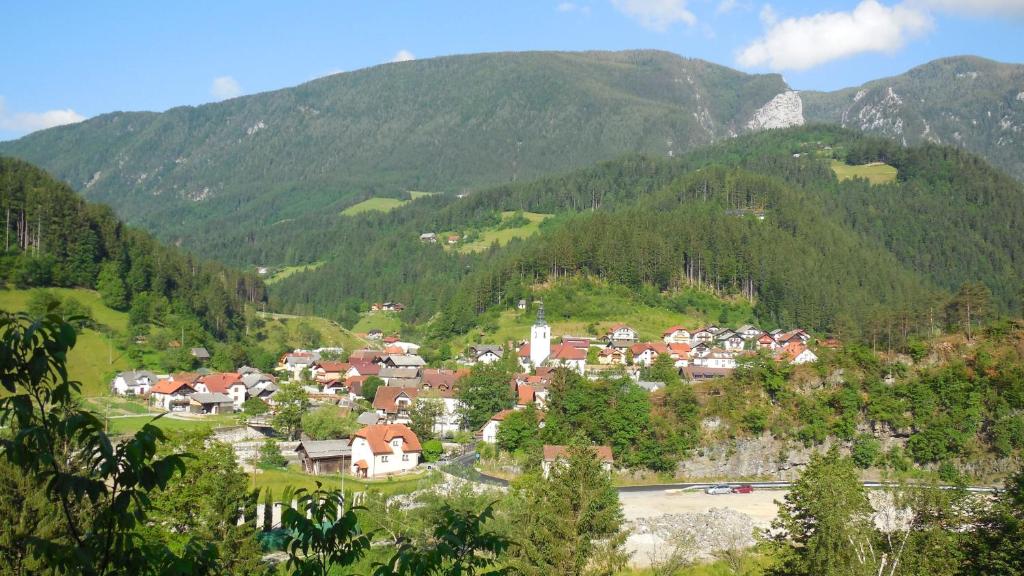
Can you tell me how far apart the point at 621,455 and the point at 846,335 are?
3996cm

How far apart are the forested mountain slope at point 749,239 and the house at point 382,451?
1634 inches

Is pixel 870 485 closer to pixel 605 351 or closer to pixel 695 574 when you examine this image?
pixel 695 574

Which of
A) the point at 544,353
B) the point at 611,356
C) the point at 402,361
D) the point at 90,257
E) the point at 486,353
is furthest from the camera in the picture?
the point at 486,353

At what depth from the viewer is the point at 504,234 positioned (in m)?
144

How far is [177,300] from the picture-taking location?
7975cm

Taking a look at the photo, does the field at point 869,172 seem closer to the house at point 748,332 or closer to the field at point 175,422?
the house at point 748,332

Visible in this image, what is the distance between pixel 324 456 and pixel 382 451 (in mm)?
3601

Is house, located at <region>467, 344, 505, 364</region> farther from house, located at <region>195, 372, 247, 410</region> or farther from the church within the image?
house, located at <region>195, 372, 247, 410</region>

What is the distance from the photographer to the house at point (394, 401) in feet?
194

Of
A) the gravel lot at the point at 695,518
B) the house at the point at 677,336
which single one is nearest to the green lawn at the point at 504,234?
the house at the point at 677,336

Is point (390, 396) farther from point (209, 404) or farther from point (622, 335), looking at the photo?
point (622, 335)

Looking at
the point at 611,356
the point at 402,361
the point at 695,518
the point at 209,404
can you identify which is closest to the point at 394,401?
the point at 402,361

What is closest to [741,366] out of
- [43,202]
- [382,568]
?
[382,568]

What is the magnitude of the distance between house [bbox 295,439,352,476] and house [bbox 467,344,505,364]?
2900cm
